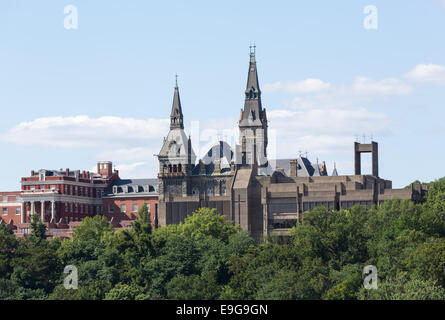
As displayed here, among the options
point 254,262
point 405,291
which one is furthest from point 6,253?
point 405,291

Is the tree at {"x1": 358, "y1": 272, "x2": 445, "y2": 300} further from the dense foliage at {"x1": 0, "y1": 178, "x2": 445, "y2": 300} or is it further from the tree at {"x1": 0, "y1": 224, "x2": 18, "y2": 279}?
the tree at {"x1": 0, "y1": 224, "x2": 18, "y2": 279}

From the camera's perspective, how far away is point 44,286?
15012cm

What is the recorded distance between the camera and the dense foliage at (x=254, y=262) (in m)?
130

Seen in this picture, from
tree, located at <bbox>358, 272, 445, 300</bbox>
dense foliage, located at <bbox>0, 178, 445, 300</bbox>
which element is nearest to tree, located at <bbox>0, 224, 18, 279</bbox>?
dense foliage, located at <bbox>0, 178, 445, 300</bbox>

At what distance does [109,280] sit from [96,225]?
1969 inches

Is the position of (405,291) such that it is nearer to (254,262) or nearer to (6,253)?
(254,262)

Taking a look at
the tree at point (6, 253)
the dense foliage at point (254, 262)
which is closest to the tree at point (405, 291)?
the dense foliage at point (254, 262)

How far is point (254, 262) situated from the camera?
14162 cm

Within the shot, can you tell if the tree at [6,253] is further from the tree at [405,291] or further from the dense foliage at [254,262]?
the tree at [405,291]

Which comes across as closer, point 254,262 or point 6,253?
point 254,262

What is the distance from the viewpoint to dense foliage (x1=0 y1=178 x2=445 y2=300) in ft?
427
